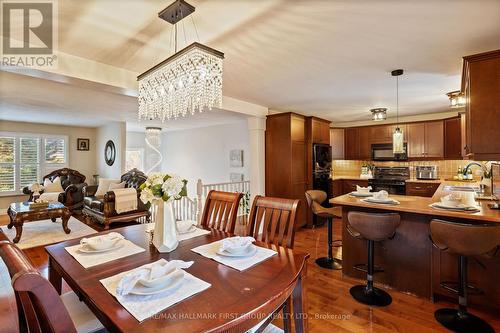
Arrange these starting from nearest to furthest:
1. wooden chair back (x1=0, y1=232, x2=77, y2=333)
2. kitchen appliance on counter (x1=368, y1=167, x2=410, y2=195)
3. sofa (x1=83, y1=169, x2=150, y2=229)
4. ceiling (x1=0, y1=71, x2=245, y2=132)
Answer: wooden chair back (x1=0, y1=232, x2=77, y2=333) → ceiling (x1=0, y1=71, x2=245, y2=132) → sofa (x1=83, y1=169, x2=150, y2=229) → kitchen appliance on counter (x1=368, y1=167, x2=410, y2=195)

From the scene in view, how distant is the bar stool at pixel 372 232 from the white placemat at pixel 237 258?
1.16m

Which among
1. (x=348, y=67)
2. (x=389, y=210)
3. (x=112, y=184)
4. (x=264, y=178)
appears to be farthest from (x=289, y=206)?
(x=112, y=184)

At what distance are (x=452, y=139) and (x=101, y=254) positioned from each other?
602 centimetres

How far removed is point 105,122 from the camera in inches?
265

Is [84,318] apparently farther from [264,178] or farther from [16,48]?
[264,178]

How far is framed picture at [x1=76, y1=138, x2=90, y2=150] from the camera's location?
738cm

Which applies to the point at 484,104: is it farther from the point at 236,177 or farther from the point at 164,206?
the point at 236,177

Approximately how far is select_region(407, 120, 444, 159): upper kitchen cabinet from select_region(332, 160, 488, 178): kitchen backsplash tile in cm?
43

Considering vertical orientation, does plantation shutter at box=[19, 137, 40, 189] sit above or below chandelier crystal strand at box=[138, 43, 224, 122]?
below

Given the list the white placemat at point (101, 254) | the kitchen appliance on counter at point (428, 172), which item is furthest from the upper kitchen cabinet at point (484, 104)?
the kitchen appliance on counter at point (428, 172)

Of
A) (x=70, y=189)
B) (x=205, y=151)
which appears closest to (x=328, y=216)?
(x=205, y=151)

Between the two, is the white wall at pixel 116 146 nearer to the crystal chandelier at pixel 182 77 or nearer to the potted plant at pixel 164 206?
the crystal chandelier at pixel 182 77

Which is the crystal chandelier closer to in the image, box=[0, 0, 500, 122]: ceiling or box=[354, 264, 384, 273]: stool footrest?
box=[0, 0, 500, 122]: ceiling

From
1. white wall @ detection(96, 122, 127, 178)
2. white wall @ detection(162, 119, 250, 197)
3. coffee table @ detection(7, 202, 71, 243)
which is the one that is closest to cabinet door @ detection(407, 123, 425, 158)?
white wall @ detection(162, 119, 250, 197)
